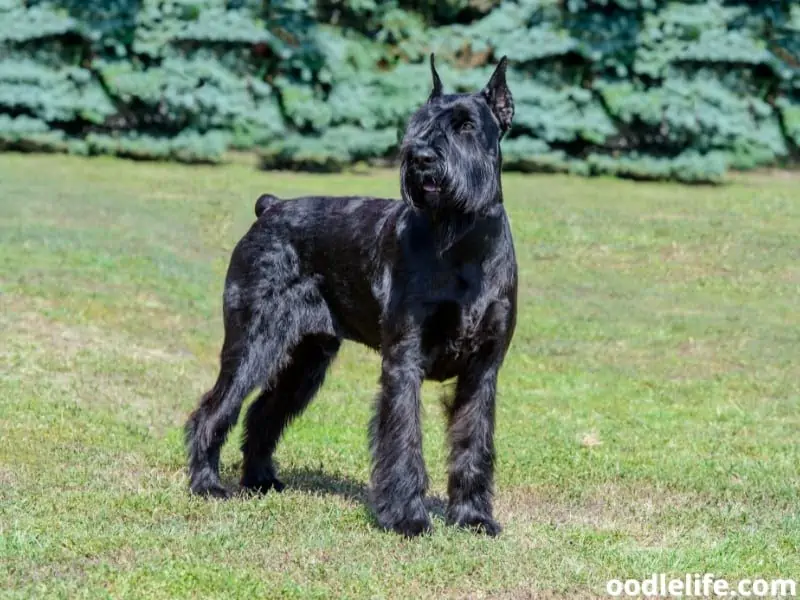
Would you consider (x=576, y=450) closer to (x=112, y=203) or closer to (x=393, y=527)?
(x=393, y=527)

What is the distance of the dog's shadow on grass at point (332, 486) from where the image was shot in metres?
7.55

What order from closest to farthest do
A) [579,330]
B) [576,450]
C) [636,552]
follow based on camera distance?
[636,552]
[576,450]
[579,330]

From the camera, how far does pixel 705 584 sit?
5938 millimetres

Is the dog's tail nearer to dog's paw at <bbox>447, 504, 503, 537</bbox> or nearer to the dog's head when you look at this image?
the dog's head

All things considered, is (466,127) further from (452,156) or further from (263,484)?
(263,484)

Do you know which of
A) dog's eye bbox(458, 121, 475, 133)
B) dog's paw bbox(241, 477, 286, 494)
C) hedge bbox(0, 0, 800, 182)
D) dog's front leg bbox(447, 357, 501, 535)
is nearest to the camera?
dog's eye bbox(458, 121, 475, 133)

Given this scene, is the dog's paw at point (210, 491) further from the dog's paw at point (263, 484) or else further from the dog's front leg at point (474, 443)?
the dog's front leg at point (474, 443)

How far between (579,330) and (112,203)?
26.0 feet

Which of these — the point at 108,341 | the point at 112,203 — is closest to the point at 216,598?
the point at 108,341

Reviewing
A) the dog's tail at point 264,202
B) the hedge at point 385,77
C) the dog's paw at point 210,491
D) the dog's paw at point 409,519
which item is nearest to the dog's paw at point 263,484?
the dog's paw at point 210,491

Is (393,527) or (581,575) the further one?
(393,527)

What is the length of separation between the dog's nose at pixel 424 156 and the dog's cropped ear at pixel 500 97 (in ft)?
2.18

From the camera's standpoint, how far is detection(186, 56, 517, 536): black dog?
6402mm

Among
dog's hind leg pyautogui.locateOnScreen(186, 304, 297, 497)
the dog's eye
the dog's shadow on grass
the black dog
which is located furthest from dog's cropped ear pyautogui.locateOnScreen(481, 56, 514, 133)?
the dog's shadow on grass
